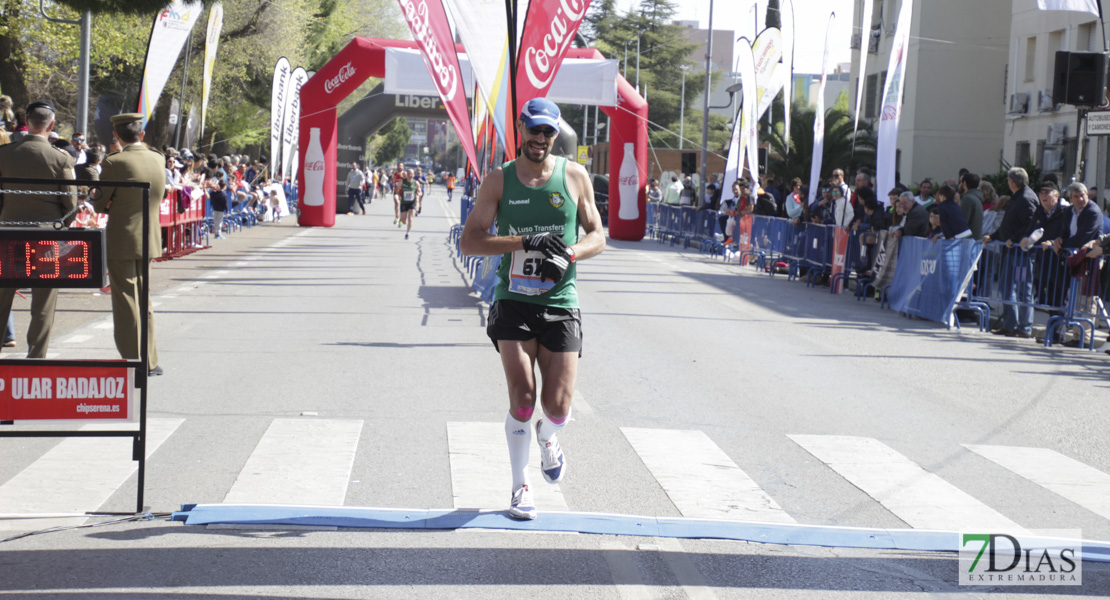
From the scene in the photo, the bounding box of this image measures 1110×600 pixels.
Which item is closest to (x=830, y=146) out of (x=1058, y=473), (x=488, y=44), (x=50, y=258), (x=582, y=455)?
(x=488, y=44)

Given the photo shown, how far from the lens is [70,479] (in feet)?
20.0

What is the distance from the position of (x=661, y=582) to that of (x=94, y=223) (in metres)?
13.2

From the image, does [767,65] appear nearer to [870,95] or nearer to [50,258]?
[870,95]

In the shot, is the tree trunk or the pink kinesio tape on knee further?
the tree trunk

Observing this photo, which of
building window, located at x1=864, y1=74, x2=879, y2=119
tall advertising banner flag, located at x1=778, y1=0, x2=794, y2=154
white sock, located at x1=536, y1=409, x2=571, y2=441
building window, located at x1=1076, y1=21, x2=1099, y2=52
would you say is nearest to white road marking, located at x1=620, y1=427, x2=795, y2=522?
white sock, located at x1=536, y1=409, x2=571, y2=441

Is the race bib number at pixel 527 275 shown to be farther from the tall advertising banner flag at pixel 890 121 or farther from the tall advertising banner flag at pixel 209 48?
the tall advertising banner flag at pixel 209 48

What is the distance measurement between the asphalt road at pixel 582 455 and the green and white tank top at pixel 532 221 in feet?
3.39

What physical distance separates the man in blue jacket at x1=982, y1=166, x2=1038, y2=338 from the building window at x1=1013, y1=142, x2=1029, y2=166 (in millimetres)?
20313

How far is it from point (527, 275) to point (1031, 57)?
105 ft

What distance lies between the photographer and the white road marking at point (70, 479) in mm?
5539

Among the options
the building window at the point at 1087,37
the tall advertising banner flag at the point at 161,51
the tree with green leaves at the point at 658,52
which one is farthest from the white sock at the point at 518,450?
the tree with green leaves at the point at 658,52

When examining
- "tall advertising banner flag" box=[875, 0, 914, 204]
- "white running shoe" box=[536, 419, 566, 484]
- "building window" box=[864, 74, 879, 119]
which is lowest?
"white running shoe" box=[536, 419, 566, 484]

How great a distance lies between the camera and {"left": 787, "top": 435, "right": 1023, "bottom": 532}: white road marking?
5.90m

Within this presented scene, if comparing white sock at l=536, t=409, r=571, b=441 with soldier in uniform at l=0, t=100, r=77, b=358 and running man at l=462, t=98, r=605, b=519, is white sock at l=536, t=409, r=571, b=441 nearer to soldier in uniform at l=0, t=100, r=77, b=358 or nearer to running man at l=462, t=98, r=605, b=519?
running man at l=462, t=98, r=605, b=519
